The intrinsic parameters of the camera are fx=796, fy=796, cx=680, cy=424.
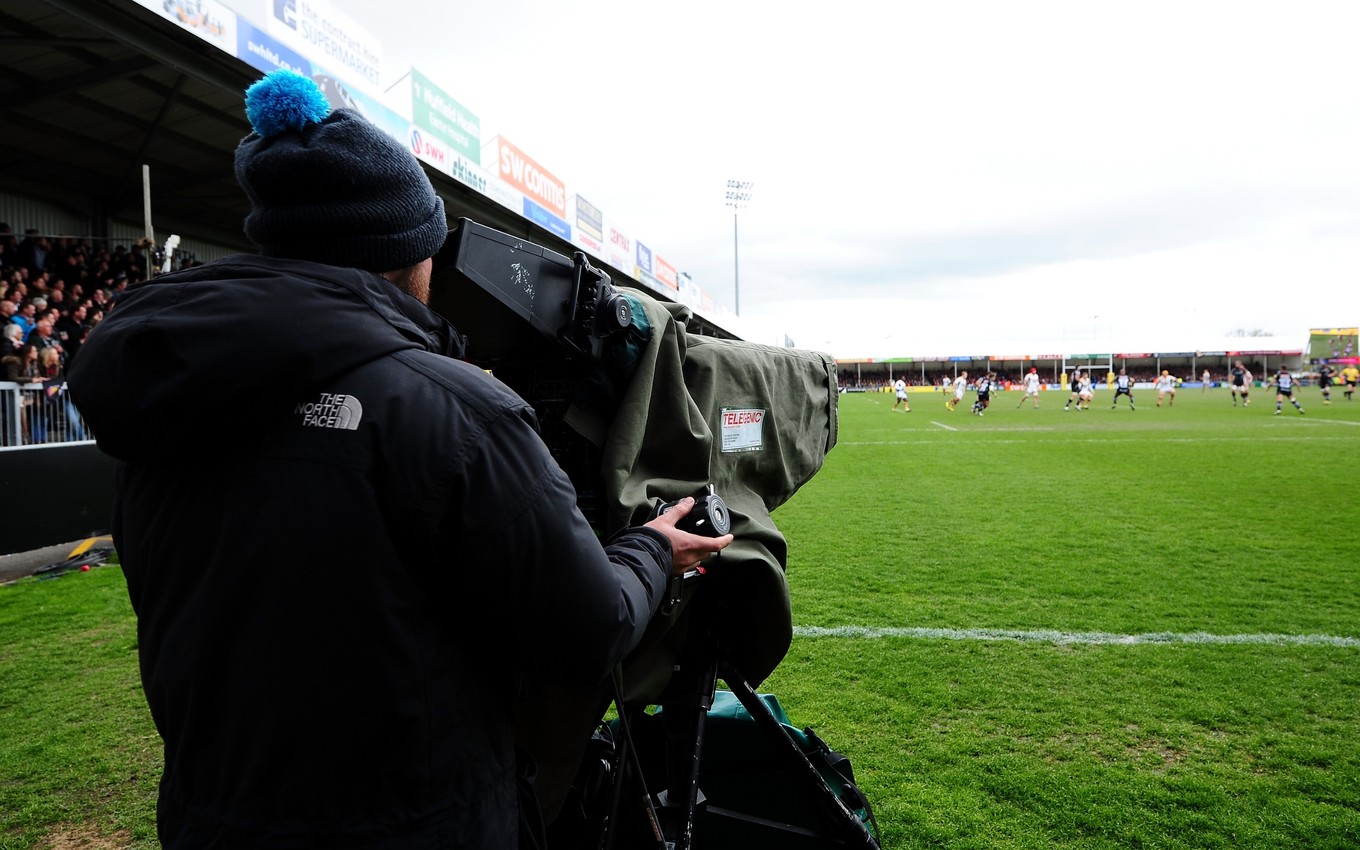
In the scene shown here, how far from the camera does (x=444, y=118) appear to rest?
13.6m

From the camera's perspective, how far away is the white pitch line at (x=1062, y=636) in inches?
171

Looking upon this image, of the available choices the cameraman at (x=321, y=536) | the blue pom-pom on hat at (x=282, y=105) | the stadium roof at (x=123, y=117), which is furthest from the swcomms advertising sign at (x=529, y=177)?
the cameraman at (x=321, y=536)

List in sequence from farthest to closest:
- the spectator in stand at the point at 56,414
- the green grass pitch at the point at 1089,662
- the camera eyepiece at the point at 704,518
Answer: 1. the spectator in stand at the point at 56,414
2. the green grass pitch at the point at 1089,662
3. the camera eyepiece at the point at 704,518

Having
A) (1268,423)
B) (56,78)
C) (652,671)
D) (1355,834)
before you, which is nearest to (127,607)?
(652,671)

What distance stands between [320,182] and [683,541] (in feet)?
2.63

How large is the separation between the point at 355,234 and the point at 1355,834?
3.36m

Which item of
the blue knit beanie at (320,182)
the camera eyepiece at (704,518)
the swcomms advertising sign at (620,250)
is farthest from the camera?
the swcomms advertising sign at (620,250)

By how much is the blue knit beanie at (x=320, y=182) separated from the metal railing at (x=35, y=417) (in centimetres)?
766

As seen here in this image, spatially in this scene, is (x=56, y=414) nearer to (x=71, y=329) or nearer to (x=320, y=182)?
(x=71, y=329)

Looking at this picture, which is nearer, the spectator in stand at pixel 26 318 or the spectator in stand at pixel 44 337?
the spectator in stand at pixel 44 337

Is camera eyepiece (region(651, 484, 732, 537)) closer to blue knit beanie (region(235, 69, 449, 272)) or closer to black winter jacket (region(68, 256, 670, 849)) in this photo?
black winter jacket (region(68, 256, 670, 849))

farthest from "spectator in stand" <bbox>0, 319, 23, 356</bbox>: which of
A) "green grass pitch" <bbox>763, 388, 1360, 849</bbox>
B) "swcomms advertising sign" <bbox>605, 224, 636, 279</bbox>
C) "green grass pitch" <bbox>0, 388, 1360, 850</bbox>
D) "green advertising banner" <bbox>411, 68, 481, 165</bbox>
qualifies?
"swcomms advertising sign" <bbox>605, 224, 636, 279</bbox>

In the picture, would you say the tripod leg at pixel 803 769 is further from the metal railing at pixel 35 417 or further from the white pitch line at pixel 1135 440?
the white pitch line at pixel 1135 440

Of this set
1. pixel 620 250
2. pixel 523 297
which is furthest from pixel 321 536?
pixel 620 250
